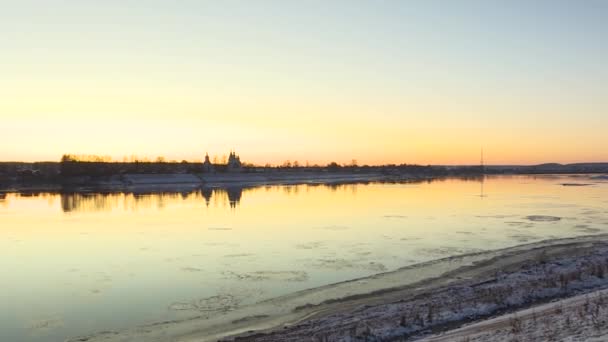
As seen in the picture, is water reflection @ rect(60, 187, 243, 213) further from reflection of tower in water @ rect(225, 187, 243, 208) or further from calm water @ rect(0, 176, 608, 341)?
calm water @ rect(0, 176, 608, 341)

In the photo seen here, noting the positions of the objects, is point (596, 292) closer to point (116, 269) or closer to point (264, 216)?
point (116, 269)

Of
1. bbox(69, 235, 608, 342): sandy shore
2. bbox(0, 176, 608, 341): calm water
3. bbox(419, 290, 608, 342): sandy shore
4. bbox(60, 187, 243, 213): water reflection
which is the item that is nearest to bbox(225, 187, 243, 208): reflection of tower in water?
bbox(60, 187, 243, 213): water reflection

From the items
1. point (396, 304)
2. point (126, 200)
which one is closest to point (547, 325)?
point (396, 304)

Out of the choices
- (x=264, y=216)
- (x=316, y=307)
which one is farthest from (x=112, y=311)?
→ (x=264, y=216)

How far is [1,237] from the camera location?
24.7m

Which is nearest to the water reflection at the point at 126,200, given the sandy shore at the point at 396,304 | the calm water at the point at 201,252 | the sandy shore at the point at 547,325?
the calm water at the point at 201,252

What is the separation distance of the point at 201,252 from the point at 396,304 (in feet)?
34.0

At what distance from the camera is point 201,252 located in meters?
20.0

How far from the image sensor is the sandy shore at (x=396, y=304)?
9984mm

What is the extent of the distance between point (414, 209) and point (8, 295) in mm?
29233

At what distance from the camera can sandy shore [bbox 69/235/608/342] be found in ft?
32.8

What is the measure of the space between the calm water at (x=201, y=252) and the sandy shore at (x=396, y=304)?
0.86m

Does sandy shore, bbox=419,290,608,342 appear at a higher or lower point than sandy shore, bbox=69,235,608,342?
higher

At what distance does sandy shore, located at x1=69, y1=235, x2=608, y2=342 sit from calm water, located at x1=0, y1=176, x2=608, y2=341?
2.82ft
